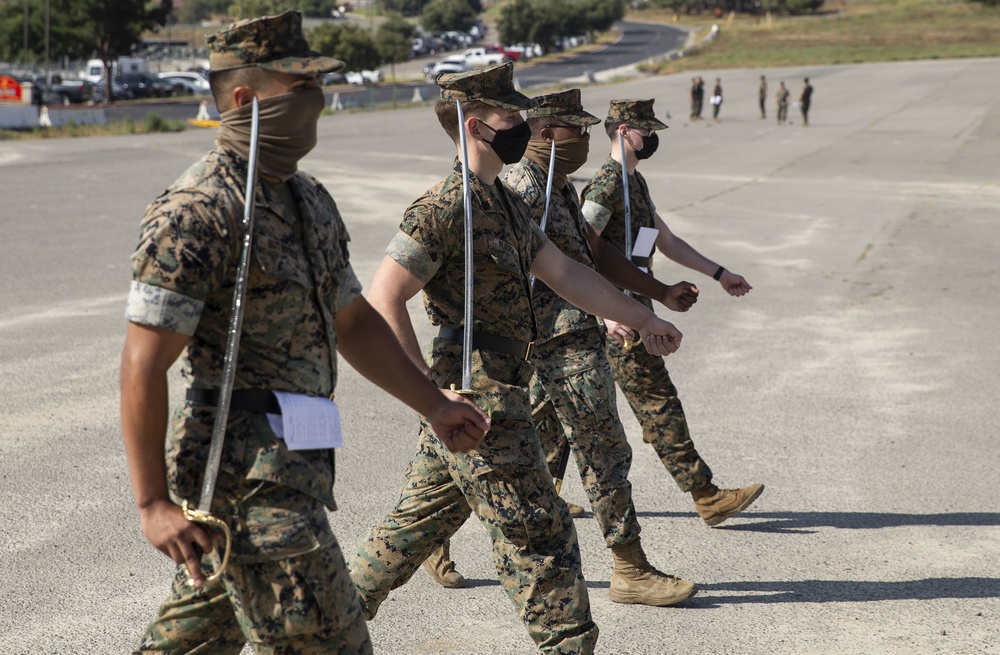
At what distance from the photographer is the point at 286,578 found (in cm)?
272

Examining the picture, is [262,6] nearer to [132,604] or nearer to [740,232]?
[740,232]

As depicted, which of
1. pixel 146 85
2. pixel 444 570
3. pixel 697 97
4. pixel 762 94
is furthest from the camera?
pixel 146 85

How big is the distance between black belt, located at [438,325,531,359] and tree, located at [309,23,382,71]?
56199mm

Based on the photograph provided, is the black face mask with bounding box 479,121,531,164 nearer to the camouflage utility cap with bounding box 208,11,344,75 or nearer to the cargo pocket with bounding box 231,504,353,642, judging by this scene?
the camouflage utility cap with bounding box 208,11,344,75

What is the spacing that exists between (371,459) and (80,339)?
13.3 feet

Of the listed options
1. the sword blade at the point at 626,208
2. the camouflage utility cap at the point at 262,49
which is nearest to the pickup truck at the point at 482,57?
the sword blade at the point at 626,208

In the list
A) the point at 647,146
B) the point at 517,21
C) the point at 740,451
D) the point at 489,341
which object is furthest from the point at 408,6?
the point at 489,341

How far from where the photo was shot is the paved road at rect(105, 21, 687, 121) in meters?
46.6

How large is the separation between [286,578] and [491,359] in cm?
138

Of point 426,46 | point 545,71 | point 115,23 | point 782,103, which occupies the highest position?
point 426,46

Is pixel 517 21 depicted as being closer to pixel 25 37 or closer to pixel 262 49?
pixel 25 37

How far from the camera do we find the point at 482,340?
3934mm

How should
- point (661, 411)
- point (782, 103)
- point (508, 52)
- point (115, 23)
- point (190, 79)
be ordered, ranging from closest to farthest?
point (661, 411)
point (782, 103)
point (115, 23)
point (190, 79)
point (508, 52)

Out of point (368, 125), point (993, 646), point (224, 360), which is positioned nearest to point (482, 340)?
point (224, 360)
